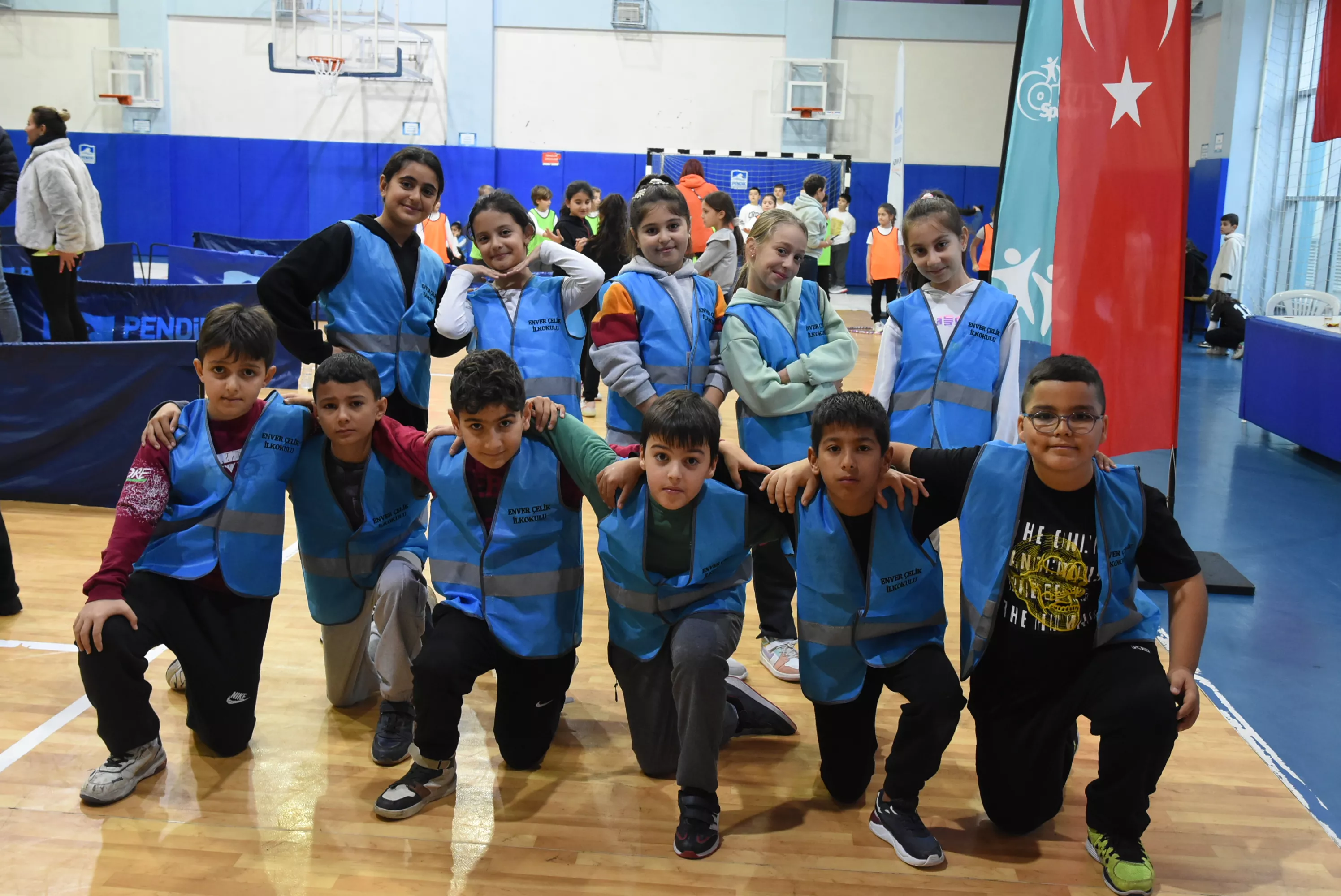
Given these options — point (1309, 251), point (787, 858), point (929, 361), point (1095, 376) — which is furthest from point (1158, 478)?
point (1309, 251)

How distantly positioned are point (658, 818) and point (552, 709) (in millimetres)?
424

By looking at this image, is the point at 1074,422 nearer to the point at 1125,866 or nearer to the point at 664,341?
the point at 1125,866

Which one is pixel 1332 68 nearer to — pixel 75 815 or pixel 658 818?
pixel 658 818

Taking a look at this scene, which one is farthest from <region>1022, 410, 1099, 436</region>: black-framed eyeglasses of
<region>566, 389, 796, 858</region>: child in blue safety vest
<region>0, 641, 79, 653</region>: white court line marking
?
<region>0, 641, 79, 653</region>: white court line marking

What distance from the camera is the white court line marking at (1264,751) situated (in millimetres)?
2723

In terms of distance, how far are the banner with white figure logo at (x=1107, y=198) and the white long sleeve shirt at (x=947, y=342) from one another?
0.86 ft

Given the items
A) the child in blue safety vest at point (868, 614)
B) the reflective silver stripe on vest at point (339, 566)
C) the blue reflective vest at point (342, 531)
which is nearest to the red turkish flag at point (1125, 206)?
the child in blue safety vest at point (868, 614)

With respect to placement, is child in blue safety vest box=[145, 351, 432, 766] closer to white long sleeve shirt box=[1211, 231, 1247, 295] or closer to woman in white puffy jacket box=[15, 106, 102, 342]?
woman in white puffy jacket box=[15, 106, 102, 342]

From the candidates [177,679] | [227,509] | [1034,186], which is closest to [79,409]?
[177,679]

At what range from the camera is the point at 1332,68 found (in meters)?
5.43

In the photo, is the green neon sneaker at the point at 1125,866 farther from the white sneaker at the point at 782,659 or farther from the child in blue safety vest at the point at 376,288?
the child in blue safety vest at the point at 376,288

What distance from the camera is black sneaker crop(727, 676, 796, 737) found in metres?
3.04

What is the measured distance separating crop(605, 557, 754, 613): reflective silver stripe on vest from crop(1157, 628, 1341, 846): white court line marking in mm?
1410

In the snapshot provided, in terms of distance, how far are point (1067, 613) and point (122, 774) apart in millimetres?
2302
